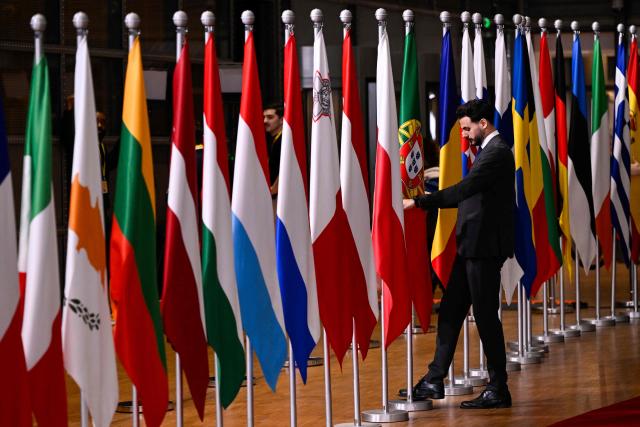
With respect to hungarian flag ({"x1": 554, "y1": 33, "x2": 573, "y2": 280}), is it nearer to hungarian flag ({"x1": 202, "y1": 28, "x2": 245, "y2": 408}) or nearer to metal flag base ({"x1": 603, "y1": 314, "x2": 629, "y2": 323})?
metal flag base ({"x1": 603, "y1": 314, "x2": 629, "y2": 323})

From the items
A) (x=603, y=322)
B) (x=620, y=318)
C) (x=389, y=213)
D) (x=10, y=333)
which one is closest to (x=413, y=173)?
(x=389, y=213)

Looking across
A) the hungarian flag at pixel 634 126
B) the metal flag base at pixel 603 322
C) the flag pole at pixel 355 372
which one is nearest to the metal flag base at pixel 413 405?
the flag pole at pixel 355 372

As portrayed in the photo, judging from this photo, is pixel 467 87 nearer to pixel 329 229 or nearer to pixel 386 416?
pixel 329 229

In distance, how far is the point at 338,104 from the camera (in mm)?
12969

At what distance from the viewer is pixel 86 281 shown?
515 centimetres

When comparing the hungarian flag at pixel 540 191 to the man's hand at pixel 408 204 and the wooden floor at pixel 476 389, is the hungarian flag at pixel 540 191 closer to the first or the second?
the wooden floor at pixel 476 389

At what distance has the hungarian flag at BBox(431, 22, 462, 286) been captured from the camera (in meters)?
7.63

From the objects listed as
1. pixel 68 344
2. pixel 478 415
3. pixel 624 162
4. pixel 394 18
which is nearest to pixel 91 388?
pixel 68 344

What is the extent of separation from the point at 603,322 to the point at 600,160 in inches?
57.2

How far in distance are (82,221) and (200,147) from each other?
2858 mm

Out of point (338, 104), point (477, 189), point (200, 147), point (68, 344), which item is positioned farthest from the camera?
point (338, 104)

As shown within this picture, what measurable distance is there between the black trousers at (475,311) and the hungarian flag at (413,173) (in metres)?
0.14

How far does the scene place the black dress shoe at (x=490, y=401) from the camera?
7371 mm

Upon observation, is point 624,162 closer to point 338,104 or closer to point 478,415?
point 338,104
